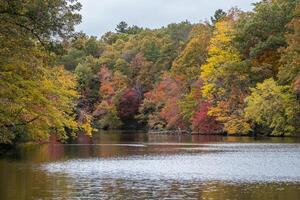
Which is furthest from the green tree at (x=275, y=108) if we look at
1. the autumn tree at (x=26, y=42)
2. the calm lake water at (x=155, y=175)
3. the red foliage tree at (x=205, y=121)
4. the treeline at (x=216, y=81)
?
the autumn tree at (x=26, y=42)

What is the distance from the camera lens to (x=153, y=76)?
104 m

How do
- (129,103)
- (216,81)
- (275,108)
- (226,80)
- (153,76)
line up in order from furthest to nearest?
1. (129,103)
2. (153,76)
3. (216,81)
4. (226,80)
5. (275,108)

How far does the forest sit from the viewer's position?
74.1ft

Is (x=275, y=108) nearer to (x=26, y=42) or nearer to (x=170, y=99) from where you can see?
(x=170, y=99)

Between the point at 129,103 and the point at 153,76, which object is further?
the point at 129,103

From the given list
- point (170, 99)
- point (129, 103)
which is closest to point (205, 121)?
point (170, 99)

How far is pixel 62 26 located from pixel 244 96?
5264 cm

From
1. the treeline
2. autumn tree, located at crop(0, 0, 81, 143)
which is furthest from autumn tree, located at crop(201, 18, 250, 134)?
autumn tree, located at crop(0, 0, 81, 143)

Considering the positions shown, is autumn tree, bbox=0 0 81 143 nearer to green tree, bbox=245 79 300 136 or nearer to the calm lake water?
the calm lake water

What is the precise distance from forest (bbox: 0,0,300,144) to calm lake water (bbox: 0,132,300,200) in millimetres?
2229

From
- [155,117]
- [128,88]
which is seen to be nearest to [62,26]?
[155,117]

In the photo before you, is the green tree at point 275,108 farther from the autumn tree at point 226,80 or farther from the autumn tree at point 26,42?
the autumn tree at point 26,42

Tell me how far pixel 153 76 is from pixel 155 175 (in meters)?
74.1

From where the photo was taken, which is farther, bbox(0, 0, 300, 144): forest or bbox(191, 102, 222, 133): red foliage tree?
bbox(191, 102, 222, 133): red foliage tree
